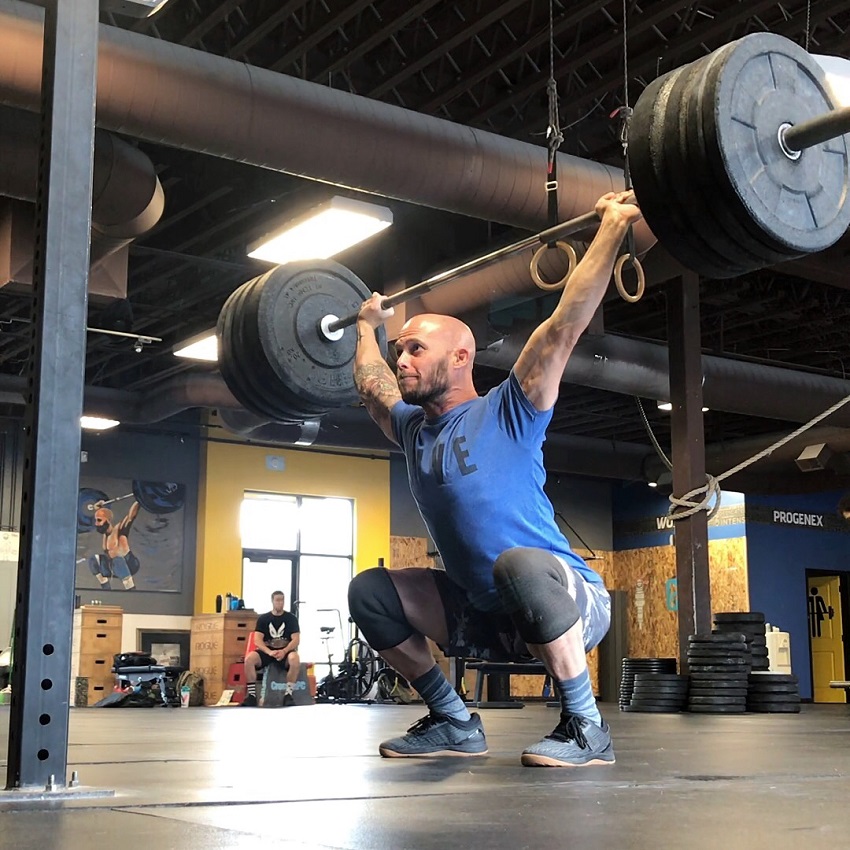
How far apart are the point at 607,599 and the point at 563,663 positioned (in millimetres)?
281

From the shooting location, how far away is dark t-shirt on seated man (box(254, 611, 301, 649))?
28.0 feet

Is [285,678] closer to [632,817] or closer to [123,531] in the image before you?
[123,531]

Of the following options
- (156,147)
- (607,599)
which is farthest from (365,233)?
(607,599)

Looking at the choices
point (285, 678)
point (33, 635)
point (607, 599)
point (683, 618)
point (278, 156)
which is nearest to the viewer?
point (33, 635)

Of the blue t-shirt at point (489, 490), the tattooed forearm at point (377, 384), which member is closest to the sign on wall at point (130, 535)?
the tattooed forearm at point (377, 384)

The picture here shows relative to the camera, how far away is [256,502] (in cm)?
1133

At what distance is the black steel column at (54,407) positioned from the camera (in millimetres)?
1425

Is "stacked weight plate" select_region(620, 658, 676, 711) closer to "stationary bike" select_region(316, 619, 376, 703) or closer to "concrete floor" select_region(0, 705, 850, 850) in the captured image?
"concrete floor" select_region(0, 705, 850, 850)

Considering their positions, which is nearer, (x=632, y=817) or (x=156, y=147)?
(x=632, y=817)

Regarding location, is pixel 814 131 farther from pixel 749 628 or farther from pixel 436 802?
pixel 749 628

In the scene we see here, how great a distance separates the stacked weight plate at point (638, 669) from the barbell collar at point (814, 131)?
455cm

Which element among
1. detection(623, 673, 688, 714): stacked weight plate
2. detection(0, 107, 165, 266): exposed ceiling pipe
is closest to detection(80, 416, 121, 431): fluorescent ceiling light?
detection(0, 107, 165, 266): exposed ceiling pipe

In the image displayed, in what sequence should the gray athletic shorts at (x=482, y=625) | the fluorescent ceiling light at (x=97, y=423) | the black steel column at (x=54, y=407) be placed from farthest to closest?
the fluorescent ceiling light at (x=97, y=423), the gray athletic shorts at (x=482, y=625), the black steel column at (x=54, y=407)

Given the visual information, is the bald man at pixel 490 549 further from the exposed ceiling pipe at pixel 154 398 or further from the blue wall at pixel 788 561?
the blue wall at pixel 788 561
